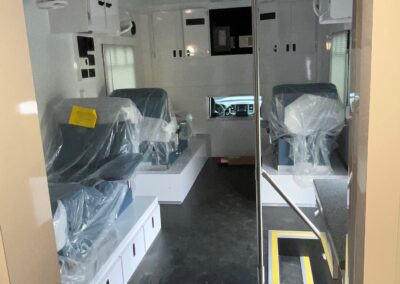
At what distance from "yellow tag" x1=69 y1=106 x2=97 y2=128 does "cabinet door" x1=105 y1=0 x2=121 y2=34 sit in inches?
37.4

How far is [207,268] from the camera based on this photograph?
2.80 m

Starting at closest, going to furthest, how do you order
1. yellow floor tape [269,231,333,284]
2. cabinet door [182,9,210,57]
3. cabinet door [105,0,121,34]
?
yellow floor tape [269,231,333,284], cabinet door [105,0,121,34], cabinet door [182,9,210,57]

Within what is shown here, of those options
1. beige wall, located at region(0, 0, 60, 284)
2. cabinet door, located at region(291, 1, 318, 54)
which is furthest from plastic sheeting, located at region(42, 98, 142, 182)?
cabinet door, located at region(291, 1, 318, 54)

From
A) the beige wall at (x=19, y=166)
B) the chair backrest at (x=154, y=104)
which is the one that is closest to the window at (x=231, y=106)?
the chair backrest at (x=154, y=104)

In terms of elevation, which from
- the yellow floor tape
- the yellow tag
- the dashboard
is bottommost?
the yellow floor tape

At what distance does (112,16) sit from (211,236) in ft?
8.00

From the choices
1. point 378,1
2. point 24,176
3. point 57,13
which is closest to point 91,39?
point 57,13

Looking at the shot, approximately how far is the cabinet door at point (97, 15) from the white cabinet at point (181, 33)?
179 centimetres

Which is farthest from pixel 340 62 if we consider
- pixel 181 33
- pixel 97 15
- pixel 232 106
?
pixel 97 15

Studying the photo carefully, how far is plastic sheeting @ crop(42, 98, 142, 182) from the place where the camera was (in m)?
3.34

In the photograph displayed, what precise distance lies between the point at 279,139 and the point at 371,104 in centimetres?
325

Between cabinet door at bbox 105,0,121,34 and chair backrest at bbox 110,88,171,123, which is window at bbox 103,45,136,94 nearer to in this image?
cabinet door at bbox 105,0,121,34

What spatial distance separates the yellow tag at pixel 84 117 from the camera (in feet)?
11.4

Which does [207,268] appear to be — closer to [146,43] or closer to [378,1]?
[378,1]
